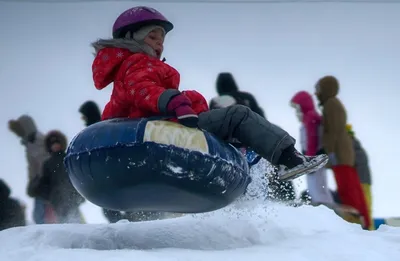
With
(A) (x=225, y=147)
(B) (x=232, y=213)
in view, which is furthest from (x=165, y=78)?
(B) (x=232, y=213)

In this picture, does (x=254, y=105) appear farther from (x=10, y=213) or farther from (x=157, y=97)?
(x=10, y=213)

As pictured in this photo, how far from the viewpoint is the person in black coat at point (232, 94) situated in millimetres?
4363

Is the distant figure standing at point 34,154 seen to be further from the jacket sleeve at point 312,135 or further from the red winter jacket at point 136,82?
the jacket sleeve at point 312,135

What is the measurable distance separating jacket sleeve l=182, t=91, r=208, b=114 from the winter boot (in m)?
0.49

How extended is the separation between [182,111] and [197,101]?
0.45 meters

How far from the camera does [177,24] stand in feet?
24.1

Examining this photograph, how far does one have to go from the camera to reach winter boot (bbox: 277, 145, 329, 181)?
10.1 feet

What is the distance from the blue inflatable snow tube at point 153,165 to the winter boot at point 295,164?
211 mm

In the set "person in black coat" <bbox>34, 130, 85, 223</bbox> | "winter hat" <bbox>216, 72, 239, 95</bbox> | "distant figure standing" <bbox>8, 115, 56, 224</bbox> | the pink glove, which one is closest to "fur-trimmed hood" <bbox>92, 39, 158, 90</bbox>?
the pink glove

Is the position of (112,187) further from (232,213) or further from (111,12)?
(111,12)

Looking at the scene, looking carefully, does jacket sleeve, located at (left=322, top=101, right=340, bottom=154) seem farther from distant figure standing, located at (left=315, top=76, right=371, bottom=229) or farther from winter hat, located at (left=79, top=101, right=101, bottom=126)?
winter hat, located at (left=79, top=101, right=101, bottom=126)

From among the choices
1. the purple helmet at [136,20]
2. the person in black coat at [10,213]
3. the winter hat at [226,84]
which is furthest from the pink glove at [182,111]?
the person in black coat at [10,213]

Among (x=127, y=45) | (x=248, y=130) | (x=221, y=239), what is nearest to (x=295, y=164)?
(x=248, y=130)
